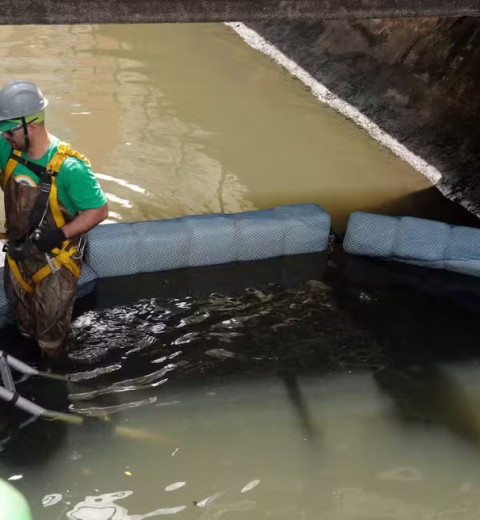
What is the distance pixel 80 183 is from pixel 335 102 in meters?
7.99

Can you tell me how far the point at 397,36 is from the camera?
12570 millimetres

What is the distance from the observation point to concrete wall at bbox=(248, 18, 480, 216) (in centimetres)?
1039

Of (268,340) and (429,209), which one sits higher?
(429,209)

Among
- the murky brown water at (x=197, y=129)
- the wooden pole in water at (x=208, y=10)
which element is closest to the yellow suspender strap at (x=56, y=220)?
the wooden pole in water at (x=208, y=10)

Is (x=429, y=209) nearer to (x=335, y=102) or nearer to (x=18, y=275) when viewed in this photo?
(x=335, y=102)

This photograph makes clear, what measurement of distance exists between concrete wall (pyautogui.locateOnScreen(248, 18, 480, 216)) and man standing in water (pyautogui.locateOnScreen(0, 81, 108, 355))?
18.6ft

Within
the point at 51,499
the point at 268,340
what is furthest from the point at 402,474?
the point at 51,499

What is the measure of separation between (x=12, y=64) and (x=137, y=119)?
131 inches

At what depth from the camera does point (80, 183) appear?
5.16 metres

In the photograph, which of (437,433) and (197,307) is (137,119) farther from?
(437,433)

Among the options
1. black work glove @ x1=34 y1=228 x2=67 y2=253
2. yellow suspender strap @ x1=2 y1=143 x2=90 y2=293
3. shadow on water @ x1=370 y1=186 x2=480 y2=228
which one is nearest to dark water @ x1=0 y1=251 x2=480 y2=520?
yellow suspender strap @ x1=2 y1=143 x2=90 y2=293

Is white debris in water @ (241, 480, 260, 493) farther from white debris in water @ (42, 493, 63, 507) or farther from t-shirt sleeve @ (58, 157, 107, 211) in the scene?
t-shirt sleeve @ (58, 157, 107, 211)

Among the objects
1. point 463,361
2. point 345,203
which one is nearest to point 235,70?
point 345,203

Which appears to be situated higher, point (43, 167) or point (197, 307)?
point (43, 167)
